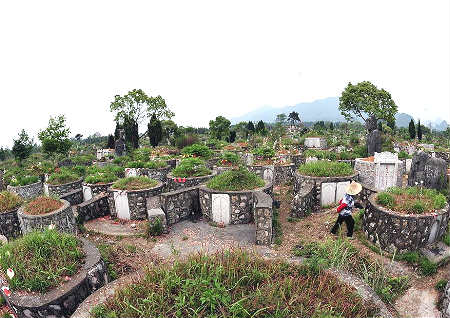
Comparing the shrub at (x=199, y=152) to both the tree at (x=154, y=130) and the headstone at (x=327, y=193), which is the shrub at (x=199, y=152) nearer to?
the headstone at (x=327, y=193)

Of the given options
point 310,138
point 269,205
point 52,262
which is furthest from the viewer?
point 310,138

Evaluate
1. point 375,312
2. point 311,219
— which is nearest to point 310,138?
point 311,219

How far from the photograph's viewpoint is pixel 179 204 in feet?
33.5

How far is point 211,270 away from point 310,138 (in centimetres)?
3089

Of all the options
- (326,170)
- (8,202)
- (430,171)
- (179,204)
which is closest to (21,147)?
(8,202)

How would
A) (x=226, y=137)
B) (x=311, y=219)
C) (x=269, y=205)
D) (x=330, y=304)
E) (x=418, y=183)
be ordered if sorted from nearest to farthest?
(x=330, y=304), (x=269, y=205), (x=311, y=219), (x=418, y=183), (x=226, y=137)

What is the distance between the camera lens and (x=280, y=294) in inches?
150

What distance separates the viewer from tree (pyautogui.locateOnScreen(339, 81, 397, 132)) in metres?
31.3

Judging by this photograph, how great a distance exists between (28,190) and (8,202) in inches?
328

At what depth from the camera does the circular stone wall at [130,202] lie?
10.8m

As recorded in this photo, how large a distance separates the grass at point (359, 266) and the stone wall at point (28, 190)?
17.8m

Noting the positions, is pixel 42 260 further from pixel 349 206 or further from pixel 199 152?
pixel 199 152

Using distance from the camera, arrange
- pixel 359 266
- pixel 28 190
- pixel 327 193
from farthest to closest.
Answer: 1. pixel 28 190
2. pixel 327 193
3. pixel 359 266

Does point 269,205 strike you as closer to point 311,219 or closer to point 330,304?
point 311,219
